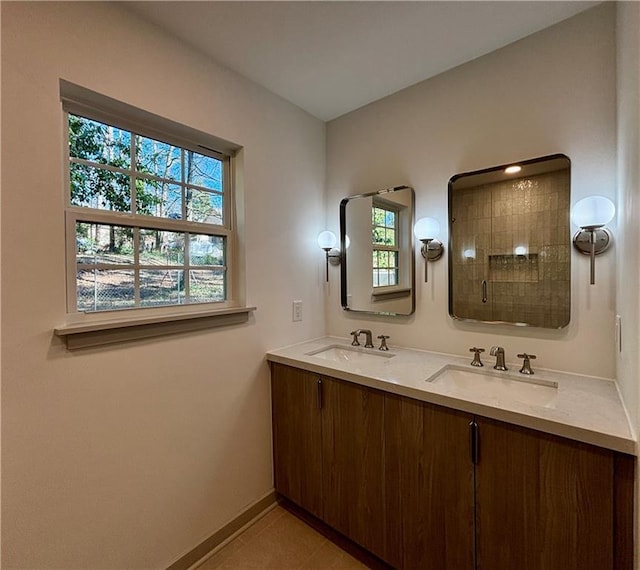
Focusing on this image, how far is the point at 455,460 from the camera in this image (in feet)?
4.04

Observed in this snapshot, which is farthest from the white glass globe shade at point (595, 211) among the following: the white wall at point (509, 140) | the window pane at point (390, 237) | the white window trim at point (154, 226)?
the white window trim at point (154, 226)

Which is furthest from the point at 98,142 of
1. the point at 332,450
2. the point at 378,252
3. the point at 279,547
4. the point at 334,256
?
the point at 279,547

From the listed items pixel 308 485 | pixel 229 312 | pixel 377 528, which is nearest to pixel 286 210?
pixel 229 312

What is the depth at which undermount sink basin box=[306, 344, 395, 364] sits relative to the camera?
6.27ft

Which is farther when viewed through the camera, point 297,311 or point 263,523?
point 297,311

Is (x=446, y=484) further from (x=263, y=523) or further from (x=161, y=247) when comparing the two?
(x=161, y=247)

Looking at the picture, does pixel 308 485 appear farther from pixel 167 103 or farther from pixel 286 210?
pixel 167 103

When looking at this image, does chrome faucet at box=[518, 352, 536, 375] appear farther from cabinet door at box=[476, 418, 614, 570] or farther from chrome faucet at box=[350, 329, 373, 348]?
chrome faucet at box=[350, 329, 373, 348]

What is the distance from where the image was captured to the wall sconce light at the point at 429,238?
1.81 m

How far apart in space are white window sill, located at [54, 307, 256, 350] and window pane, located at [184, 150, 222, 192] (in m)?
0.71

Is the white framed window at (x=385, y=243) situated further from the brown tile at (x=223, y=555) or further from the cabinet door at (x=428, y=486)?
the brown tile at (x=223, y=555)

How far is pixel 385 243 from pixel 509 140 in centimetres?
85

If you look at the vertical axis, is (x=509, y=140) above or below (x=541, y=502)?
above

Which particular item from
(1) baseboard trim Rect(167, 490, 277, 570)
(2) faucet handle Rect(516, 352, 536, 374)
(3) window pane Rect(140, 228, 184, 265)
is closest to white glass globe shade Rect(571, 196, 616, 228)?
(2) faucet handle Rect(516, 352, 536, 374)
